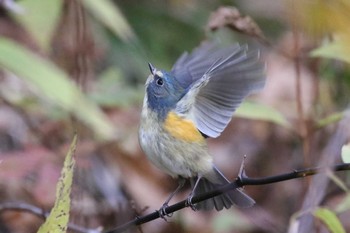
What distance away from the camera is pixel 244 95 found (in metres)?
2.51

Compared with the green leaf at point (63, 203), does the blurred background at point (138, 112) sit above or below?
above

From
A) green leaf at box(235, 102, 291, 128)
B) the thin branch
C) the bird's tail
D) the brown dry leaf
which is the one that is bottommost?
the thin branch

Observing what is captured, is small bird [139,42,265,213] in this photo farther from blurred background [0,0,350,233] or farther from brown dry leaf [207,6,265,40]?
brown dry leaf [207,6,265,40]

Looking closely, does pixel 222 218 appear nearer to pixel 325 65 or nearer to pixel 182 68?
pixel 325 65

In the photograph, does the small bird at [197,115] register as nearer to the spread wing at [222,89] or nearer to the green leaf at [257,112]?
the spread wing at [222,89]

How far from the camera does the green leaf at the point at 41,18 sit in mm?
3599

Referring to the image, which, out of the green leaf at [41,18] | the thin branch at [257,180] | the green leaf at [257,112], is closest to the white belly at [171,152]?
the thin branch at [257,180]

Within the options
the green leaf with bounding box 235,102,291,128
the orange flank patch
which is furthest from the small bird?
the green leaf with bounding box 235,102,291,128

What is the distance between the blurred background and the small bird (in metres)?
→ 0.20

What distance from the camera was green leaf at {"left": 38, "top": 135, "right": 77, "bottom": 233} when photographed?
204 cm

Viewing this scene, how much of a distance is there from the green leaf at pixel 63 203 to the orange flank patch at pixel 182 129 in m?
0.65

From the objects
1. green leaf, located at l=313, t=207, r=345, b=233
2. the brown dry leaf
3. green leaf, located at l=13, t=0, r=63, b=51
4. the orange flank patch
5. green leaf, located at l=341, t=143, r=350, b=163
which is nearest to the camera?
green leaf, located at l=341, t=143, r=350, b=163

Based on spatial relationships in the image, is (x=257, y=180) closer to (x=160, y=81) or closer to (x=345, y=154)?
(x=345, y=154)

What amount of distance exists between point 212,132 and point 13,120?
8.38 ft
